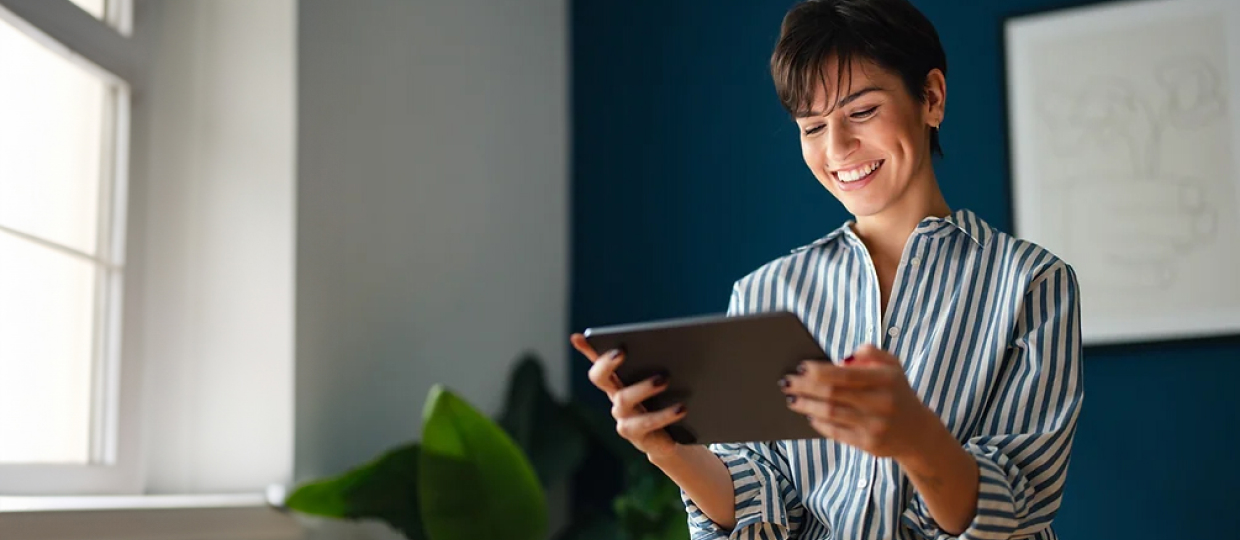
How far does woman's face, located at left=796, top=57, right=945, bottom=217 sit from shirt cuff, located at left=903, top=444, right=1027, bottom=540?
0.31m

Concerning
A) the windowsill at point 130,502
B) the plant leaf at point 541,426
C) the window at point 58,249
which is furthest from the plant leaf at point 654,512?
the window at point 58,249

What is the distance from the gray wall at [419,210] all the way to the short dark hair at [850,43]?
3.84 ft

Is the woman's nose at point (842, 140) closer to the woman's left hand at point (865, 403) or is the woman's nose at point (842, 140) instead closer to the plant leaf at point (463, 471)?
the woman's left hand at point (865, 403)

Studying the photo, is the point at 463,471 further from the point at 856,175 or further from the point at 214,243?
the point at 856,175

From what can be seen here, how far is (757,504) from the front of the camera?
3.94 ft

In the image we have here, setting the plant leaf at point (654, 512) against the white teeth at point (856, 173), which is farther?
the plant leaf at point (654, 512)

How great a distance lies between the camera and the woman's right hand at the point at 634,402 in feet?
3.55

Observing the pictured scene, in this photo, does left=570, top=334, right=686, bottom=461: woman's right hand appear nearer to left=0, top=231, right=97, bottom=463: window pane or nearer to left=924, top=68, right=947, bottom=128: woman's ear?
left=924, top=68, right=947, bottom=128: woman's ear

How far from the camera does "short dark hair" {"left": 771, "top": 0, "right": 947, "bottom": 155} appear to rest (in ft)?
4.01

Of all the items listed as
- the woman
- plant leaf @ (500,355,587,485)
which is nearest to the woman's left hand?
the woman

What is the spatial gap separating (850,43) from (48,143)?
1384mm

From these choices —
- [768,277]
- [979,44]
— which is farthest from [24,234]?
[979,44]

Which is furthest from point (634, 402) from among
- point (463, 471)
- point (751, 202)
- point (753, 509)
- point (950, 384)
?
point (751, 202)

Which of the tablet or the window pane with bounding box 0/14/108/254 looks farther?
the window pane with bounding box 0/14/108/254
